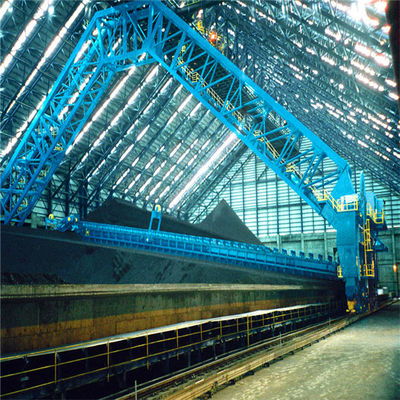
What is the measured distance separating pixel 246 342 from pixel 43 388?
665 cm

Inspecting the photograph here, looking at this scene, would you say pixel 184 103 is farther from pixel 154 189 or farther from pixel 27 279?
pixel 27 279

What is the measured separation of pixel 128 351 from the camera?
6.98 meters

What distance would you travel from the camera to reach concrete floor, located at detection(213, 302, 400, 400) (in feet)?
19.6

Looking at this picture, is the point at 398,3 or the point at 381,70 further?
the point at 381,70

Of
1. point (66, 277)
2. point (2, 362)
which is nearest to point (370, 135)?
point (66, 277)

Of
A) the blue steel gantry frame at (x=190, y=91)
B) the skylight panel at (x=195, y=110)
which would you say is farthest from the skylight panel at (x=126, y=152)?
the blue steel gantry frame at (x=190, y=91)

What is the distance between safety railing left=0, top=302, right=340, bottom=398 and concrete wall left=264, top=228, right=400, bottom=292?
887 inches

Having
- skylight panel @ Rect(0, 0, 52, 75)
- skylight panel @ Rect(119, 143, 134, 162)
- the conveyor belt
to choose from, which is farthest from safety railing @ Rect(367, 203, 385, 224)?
skylight panel @ Rect(0, 0, 52, 75)

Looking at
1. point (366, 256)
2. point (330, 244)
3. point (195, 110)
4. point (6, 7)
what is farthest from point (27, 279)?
point (330, 244)

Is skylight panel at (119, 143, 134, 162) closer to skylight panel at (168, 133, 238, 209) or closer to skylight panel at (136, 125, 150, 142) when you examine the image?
skylight panel at (136, 125, 150, 142)

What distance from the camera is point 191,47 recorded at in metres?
18.0

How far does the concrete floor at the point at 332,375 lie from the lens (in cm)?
597

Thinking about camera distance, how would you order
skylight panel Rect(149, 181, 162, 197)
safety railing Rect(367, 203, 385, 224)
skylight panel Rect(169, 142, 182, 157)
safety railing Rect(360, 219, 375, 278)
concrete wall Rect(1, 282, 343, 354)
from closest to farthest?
concrete wall Rect(1, 282, 343, 354) → safety railing Rect(360, 219, 375, 278) → safety railing Rect(367, 203, 385, 224) → skylight panel Rect(169, 142, 182, 157) → skylight panel Rect(149, 181, 162, 197)

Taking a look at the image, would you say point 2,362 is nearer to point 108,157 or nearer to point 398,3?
point 398,3
